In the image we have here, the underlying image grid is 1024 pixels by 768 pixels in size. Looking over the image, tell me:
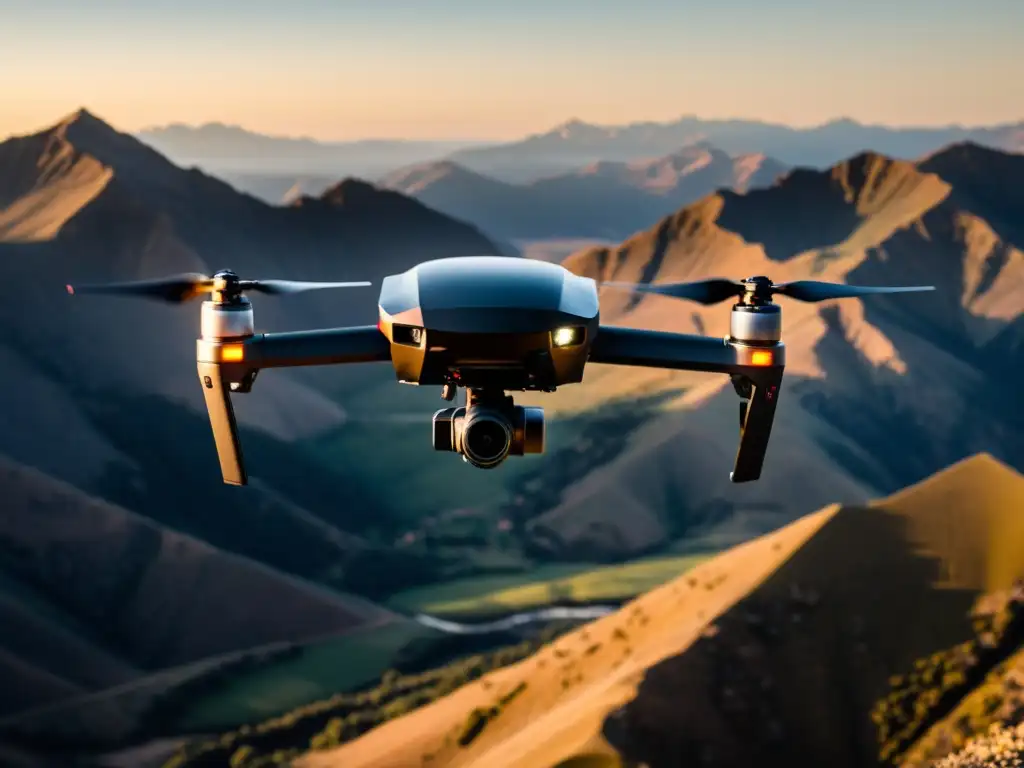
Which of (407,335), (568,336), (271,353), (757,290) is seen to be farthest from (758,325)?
(271,353)

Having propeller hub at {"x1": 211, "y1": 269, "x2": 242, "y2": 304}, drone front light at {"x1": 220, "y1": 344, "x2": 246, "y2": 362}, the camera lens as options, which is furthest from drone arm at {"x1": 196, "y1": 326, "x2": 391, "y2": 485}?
the camera lens

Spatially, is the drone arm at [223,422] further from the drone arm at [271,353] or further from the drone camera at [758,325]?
the drone camera at [758,325]

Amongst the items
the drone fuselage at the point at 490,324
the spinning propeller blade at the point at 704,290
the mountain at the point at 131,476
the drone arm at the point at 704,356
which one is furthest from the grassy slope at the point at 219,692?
the drone fuselage at the point at 490,324

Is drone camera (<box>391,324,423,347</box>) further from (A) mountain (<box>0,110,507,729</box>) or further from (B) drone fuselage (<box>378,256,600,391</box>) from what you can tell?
(A) mountain (<box>0,110,507,729</box>)

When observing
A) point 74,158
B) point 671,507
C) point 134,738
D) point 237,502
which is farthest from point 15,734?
point 74,158

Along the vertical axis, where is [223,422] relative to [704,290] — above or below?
below

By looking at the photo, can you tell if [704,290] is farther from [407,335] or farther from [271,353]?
[271,353]

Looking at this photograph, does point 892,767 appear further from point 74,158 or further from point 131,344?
point 74,158
